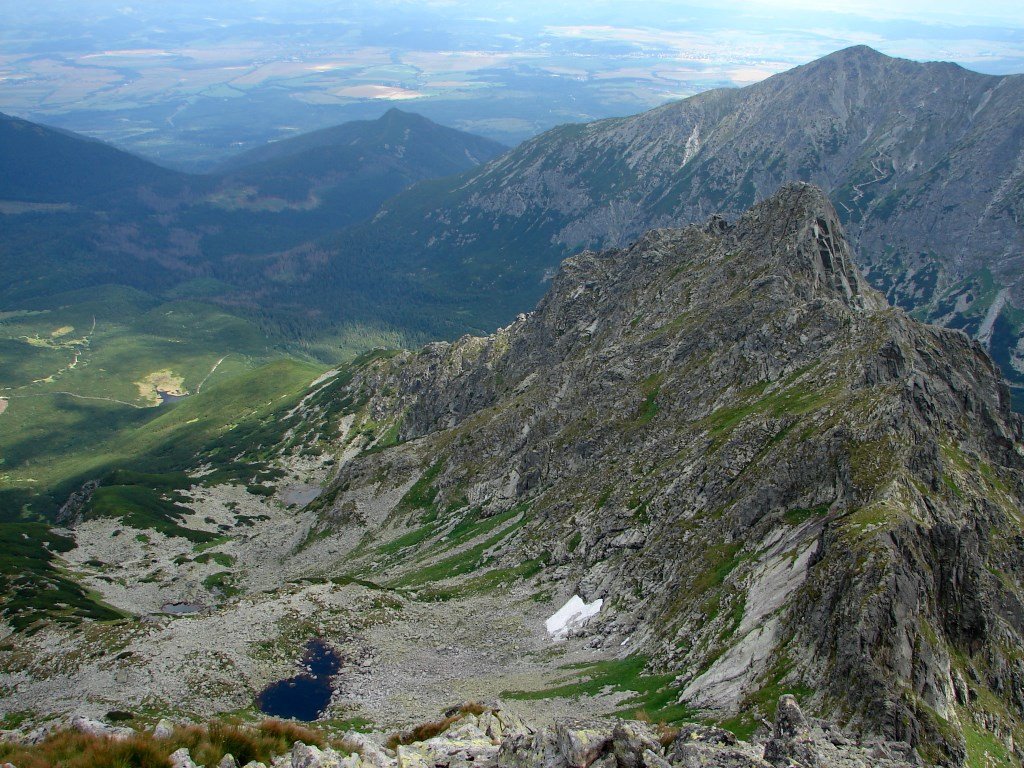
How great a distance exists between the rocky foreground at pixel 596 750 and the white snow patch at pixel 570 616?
150ft

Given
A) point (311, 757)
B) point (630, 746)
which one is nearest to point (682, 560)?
point (630, 746)

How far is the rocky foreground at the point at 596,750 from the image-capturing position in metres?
30.1

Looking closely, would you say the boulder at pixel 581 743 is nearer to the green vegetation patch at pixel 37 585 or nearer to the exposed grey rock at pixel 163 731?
the exposed grey rock at pixel 163 731

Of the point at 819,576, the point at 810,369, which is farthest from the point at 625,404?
the point at 819,576

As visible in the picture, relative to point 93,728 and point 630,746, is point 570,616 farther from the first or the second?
point 93,728

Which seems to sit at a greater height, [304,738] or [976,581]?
[304,738]

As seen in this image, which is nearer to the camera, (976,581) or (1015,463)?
(976,581)

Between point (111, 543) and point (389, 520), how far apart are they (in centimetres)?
6043

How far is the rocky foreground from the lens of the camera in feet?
98.7

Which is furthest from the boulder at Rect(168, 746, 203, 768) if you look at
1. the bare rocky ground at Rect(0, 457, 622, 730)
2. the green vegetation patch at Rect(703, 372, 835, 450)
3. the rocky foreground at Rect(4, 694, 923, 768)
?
the green vegetation patch at Rect(703, 372, 835, 450)

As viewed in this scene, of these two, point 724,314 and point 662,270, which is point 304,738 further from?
point 662,270

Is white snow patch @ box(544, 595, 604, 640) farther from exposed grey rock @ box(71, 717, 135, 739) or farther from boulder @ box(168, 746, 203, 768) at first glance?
boulder @ box(168, 746, 203, 768)

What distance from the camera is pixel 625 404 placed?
126 m

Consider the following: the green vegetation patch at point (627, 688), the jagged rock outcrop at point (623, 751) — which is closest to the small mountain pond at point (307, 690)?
the green vegetation patch at point (627, 688)
